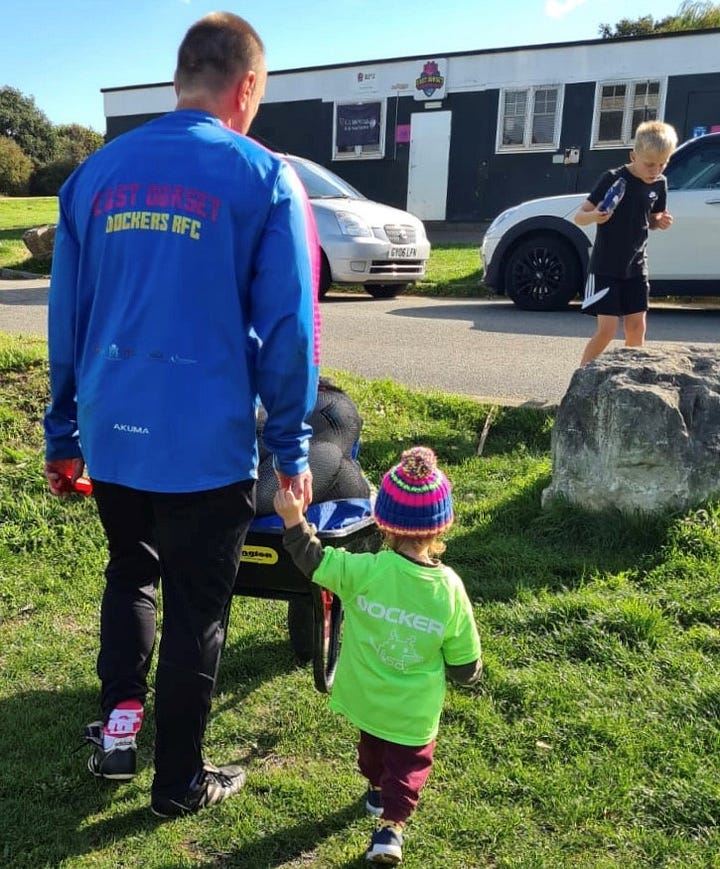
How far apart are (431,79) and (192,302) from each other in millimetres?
23223

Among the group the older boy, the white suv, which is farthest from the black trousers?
the white suv

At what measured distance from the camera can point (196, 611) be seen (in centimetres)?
224

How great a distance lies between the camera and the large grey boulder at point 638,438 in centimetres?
400

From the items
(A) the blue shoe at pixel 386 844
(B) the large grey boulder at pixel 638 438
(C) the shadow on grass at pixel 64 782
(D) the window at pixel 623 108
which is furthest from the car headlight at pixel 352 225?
(D) the window at pixel 623 108

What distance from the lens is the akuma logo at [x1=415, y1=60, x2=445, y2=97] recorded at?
23.1m

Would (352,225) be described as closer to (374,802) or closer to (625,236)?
(625,236)

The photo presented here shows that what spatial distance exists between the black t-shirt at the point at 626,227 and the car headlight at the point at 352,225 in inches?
210

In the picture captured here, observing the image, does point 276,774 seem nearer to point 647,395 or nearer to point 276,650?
point 276,650

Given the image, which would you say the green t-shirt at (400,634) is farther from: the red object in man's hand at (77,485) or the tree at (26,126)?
the tree at (26,126)

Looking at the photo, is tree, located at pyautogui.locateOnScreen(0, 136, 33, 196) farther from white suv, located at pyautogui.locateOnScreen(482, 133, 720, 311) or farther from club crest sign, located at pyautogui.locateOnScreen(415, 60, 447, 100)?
white suv, located at pyautogui.locateOnScreen(482, 133, 720, 311)

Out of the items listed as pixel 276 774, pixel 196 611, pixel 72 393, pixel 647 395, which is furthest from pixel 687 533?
pixel 72 393

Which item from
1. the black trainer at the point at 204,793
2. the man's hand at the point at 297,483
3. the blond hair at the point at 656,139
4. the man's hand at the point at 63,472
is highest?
the blond hair at the point at 656,139

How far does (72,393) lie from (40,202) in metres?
30.1

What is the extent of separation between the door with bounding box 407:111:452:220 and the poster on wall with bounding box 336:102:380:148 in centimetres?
117
